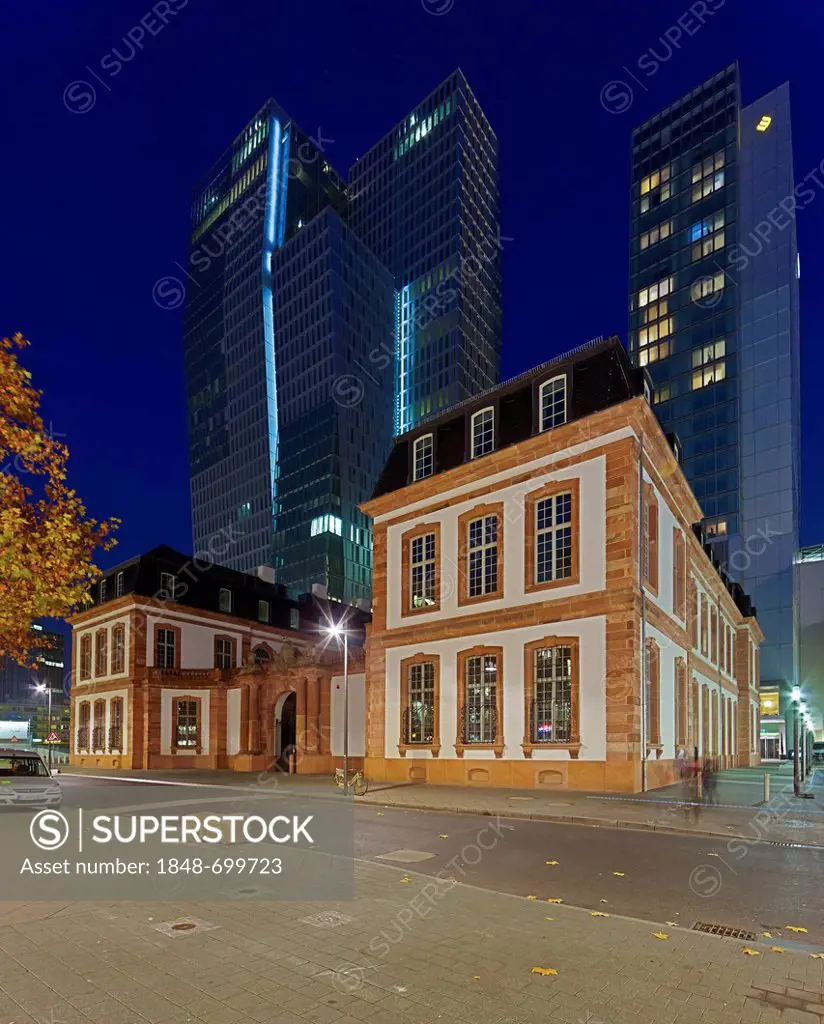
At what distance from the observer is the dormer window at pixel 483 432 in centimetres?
2716

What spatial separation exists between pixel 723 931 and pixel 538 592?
1686cm

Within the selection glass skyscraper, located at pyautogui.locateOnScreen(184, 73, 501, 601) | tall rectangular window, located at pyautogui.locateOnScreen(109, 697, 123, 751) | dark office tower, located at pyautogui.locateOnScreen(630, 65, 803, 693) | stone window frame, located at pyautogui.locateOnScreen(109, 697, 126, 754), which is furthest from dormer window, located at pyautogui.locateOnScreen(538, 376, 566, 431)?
glass skyscraper, located at pyautogui.locateOnScreen(184, 73, 501, 601)

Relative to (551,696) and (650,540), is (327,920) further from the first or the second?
(650,540)

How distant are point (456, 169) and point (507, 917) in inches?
5809

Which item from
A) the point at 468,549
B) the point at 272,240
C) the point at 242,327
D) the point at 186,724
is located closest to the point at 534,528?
the point at 468,549

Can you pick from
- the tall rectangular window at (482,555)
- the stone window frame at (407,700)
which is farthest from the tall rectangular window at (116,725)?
the tall rectangular window at (482,555)

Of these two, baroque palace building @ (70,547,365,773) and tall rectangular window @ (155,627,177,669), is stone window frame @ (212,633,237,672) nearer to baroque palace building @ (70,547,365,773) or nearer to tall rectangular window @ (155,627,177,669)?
baroque palace building @ (70,547,365,773)

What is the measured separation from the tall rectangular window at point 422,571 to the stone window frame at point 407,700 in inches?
78.5

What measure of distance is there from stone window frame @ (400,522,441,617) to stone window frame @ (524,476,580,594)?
13.3 ft

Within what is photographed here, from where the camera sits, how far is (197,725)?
42.5m

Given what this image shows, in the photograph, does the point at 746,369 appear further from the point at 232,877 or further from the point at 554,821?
the point at 232,877

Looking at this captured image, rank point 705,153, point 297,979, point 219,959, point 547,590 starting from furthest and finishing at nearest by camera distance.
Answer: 1. point 705,153
2. point 547,590
3. point 219,959
4. point 297,979

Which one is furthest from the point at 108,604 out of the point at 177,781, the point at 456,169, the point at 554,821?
the point at 456,169

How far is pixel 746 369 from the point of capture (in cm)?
8425
